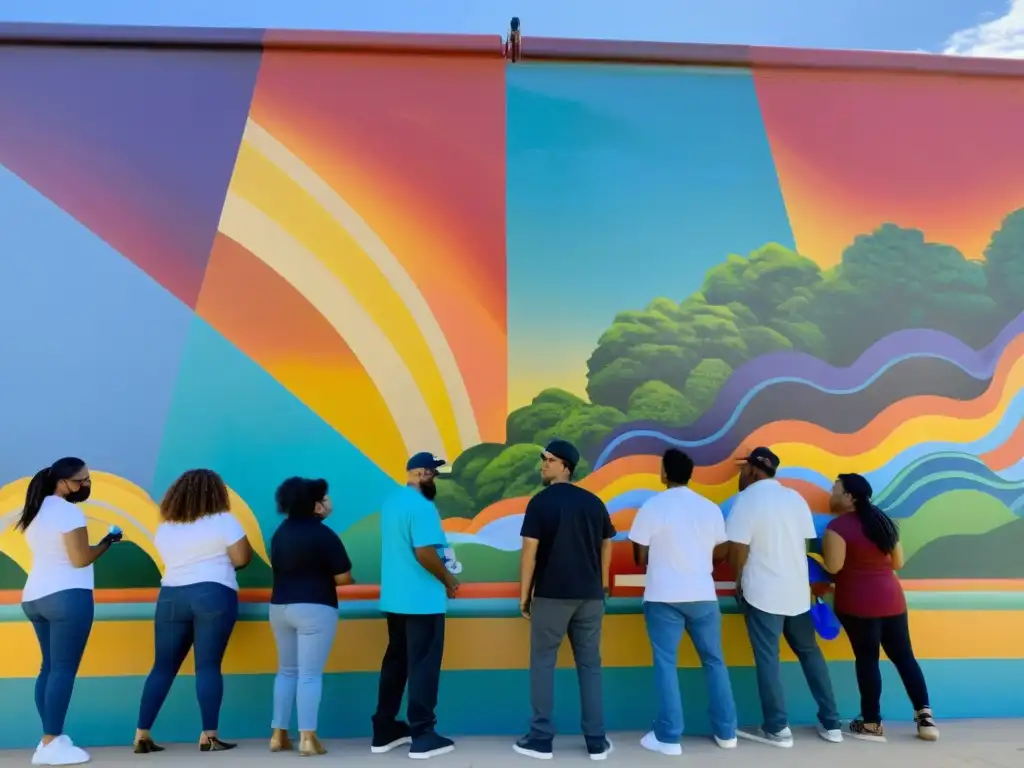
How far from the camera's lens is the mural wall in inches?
191

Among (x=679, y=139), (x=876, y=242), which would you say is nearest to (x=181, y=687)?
(x=679, y=139)

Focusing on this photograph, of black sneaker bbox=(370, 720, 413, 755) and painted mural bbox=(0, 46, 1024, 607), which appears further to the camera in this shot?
painted mural bbox=(0, 46, 1024, 607)

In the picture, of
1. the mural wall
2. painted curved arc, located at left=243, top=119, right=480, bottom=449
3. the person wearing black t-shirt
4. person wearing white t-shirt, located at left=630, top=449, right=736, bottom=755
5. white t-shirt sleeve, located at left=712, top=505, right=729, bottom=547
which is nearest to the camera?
the person wearing black t-shirt

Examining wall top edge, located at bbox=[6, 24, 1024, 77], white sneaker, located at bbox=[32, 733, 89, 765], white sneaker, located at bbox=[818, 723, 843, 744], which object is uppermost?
wall top edge, located at bbox=[6, 24, 1024, 77]

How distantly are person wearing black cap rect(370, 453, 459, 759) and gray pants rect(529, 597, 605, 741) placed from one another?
547 mm

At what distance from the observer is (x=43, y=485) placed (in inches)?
166

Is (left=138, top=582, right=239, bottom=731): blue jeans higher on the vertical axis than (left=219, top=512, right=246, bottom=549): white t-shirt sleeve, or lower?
lower

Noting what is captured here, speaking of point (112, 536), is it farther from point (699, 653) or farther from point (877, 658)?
point (877, 658)

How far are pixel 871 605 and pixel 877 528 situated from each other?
0.46 meters

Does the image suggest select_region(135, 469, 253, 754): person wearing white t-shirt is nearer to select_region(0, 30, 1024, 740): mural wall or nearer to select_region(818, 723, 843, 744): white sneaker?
select_region(0, 30, 1024, 740): mural wall

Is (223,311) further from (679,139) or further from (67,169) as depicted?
(679,139)

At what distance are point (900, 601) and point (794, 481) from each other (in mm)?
957

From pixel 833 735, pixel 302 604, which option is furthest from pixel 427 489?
pixel 833 735

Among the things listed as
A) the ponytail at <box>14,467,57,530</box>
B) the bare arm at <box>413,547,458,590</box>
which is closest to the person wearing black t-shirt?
the bare arm at <box>413,547,458,590</box>
